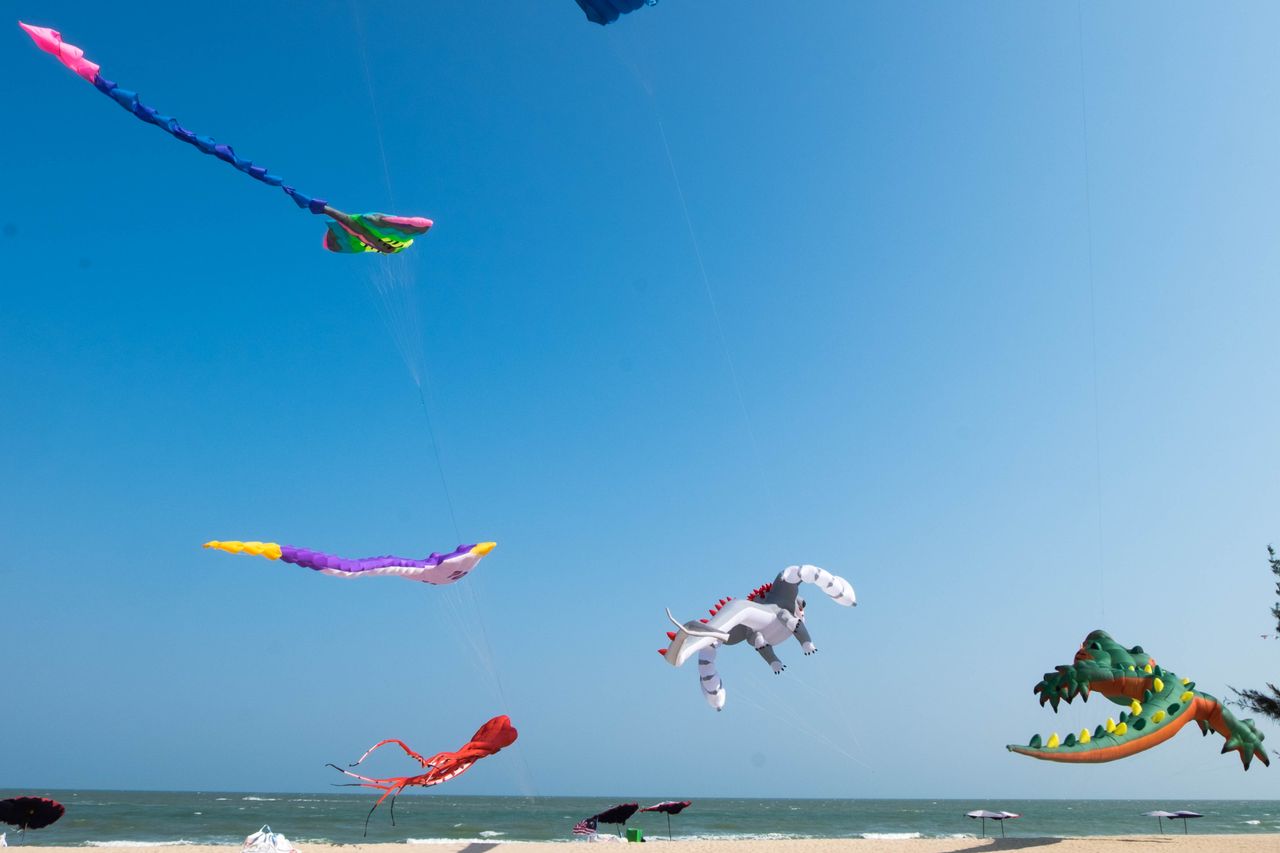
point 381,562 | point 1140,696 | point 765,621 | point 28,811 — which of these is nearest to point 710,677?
point 765,621

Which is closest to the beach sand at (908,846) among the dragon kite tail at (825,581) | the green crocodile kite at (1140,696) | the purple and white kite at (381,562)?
the green crocodile kite at (1140,696)

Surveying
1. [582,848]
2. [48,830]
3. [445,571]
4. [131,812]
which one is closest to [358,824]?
[48,830]

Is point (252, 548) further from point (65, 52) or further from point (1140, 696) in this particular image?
point (1140, 696)

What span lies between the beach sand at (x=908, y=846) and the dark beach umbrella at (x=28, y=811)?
102 inches

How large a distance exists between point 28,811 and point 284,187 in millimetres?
20141

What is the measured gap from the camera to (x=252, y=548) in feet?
38.6

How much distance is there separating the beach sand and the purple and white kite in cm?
854

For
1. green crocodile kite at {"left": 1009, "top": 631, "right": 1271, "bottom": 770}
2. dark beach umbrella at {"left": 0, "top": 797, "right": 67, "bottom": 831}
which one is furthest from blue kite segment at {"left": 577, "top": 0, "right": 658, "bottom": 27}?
dark beach umbrella at {"left": 0, "top": 797, "right": 67, "bottom": 831}

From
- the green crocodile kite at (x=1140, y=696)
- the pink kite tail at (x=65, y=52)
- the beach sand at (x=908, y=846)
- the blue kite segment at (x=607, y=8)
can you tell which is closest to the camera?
the pink kite tail at (x=65, y=52)

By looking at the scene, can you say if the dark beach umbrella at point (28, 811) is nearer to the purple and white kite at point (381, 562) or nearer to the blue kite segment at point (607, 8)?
the purple and white kite at point (381, 562)

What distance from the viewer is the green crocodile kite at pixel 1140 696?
13828 mm

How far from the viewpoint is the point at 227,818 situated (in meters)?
48.6

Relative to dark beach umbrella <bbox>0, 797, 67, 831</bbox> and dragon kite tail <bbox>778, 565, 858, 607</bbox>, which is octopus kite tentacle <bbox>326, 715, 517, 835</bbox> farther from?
dark beach umbrella <bbox>0, 797, 67, 831</bbox>

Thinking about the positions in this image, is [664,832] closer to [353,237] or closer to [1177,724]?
[1177,724]
